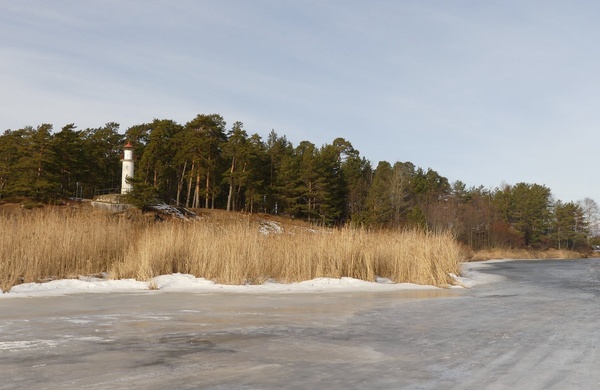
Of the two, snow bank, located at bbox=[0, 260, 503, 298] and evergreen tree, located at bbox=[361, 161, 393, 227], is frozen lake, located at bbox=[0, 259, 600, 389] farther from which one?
evergreen tree, located at bbox=[361, 161, 393, 227]

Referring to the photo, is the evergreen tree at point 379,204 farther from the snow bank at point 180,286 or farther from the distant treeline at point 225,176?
the snow bank at point 180,286

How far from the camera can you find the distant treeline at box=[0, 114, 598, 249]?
40.0 metres

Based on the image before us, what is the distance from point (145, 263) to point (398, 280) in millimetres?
5814

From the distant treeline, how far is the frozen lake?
3037 cm

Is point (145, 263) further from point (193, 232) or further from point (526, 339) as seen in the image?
point (526, 339)

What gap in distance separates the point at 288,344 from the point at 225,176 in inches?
1797

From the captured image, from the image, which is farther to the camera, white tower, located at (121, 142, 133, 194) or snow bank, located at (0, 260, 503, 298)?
white tower, located at (121, 142, 133, 194)

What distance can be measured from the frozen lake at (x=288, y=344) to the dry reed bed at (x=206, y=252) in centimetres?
218

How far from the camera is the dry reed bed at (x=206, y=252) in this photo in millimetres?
9688

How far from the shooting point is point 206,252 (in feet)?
35.4

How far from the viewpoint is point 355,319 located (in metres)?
6.38

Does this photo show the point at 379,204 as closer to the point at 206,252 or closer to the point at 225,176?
the point at 225,176

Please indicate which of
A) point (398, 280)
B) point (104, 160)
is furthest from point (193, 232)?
point (104, 160)

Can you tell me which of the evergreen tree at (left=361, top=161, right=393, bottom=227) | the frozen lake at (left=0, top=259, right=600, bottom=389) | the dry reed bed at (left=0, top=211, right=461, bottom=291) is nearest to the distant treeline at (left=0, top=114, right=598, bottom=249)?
the evergreen tree at (left=361, top=161, right=393, bottom=227)
